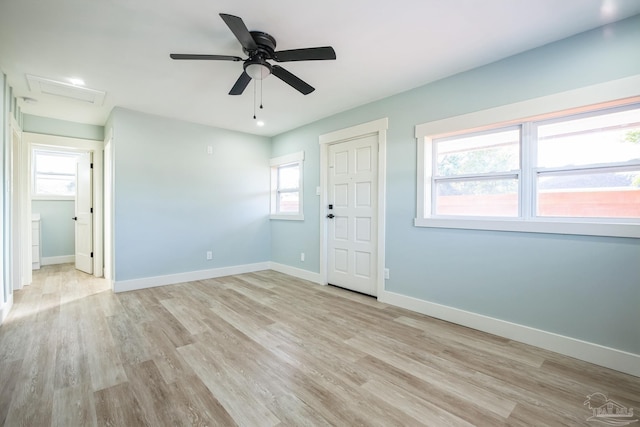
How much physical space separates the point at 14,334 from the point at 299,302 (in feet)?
8.92

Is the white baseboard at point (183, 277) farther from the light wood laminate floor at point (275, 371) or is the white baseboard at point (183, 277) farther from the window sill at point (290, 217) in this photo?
the window sill at point (290, 217)

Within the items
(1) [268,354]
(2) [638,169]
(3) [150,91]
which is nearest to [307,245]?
(1) [268,354]

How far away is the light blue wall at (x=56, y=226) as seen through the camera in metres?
5.56

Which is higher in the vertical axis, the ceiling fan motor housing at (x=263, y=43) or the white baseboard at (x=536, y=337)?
the ceiling fan motor housing at (x=263, y=43)

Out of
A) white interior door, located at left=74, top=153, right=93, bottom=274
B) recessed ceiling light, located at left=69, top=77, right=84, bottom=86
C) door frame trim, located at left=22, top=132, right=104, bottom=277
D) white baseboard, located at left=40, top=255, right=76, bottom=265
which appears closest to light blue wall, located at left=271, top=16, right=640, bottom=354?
recessed ceiling light, located at left=69, top=77, right=84, bottom=86

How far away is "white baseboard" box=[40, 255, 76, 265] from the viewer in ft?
18.2

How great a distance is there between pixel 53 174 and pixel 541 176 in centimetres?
840

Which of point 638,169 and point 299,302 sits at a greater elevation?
point 638,169

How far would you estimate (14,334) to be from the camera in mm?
2523

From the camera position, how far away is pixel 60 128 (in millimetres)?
4332

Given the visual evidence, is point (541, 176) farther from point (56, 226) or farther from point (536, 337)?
point (56, 226)

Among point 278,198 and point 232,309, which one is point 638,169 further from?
point 278,198

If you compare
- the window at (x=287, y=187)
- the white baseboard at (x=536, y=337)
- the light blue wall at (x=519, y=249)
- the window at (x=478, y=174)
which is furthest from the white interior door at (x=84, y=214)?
the window at (x=478, y=174)

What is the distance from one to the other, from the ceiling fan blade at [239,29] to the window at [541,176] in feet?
6.71
